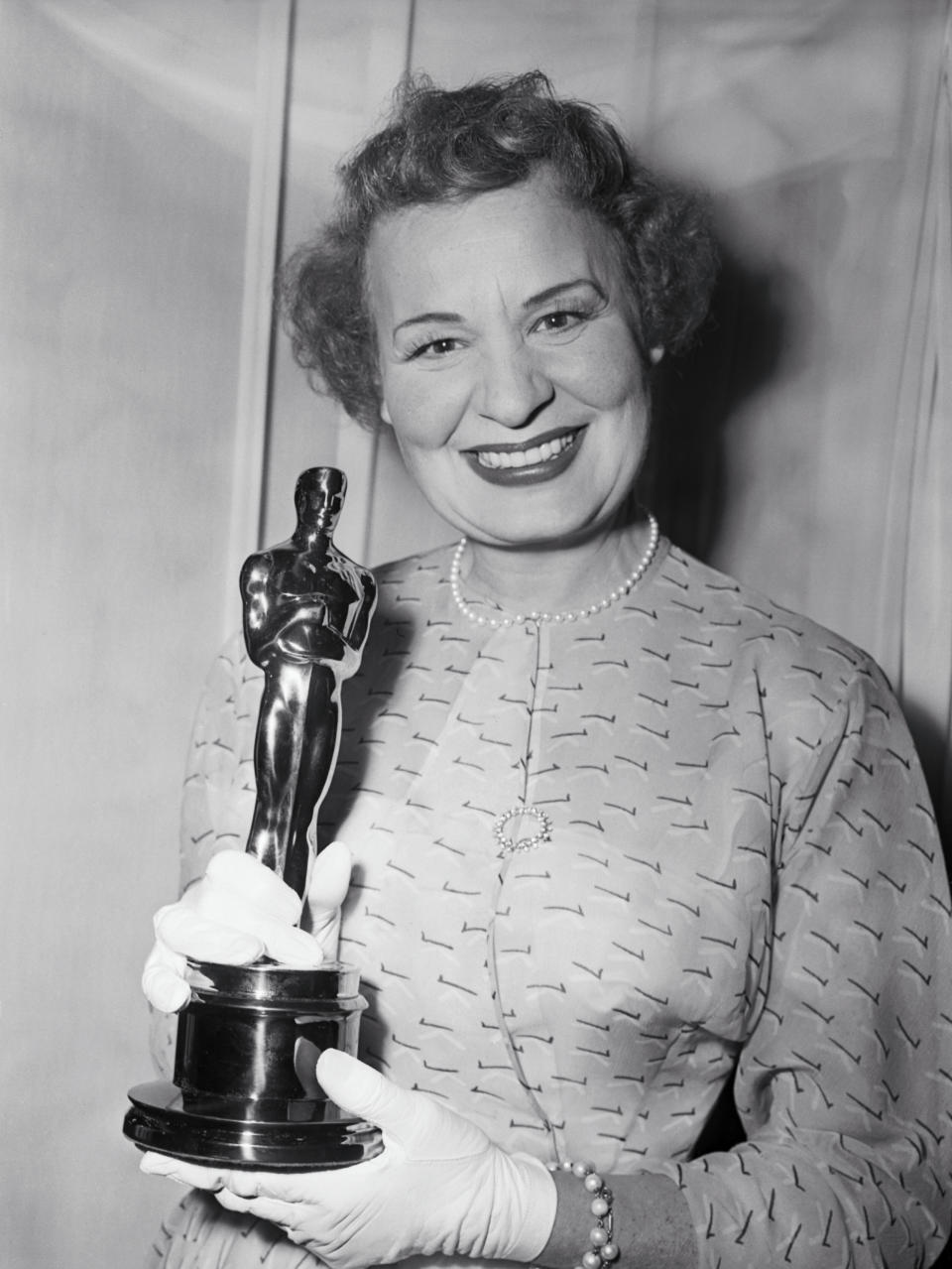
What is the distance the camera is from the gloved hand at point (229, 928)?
1161 millimetres

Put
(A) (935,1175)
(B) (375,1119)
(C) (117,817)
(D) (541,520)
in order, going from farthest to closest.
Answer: (C) (117,817)
(D) (541,520)
(A) (935,1175)
(B) (375,1119)

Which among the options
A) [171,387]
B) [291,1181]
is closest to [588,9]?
[171,387]

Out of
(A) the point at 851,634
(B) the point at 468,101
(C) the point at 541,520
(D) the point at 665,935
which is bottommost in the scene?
(D) the point at 665,935

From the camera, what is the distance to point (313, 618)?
3.98 ft

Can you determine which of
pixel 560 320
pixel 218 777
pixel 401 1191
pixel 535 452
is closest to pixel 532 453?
pixel 535 452

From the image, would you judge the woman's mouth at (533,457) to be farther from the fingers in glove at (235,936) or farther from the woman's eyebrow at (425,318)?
the fingers in glove at (235,936)

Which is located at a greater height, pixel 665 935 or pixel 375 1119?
pixel 665 935

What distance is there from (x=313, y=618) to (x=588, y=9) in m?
1.17

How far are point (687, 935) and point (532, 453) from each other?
0.48 m

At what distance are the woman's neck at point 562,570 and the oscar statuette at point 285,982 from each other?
0.33 meters

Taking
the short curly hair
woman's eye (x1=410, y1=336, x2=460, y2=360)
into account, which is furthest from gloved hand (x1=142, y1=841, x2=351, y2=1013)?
the short curly hair

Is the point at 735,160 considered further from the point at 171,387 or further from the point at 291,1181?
the point at 291,1181

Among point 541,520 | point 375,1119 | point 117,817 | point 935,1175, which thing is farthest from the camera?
point 117,817

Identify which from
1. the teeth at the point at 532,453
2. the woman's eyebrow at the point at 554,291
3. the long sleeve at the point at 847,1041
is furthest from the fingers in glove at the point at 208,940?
the woman's eyebrow at the point at 554,291
